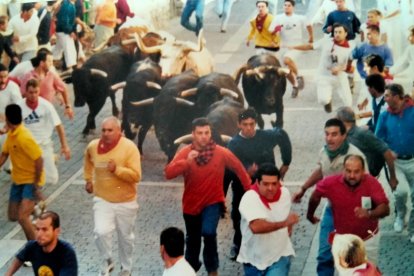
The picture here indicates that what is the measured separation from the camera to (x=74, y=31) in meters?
12.3

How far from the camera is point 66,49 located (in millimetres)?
12344

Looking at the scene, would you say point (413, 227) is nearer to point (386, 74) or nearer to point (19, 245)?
point (386, 74)

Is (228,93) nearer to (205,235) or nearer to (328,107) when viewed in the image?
(328,107)

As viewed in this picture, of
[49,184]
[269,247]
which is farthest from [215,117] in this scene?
[269,247]

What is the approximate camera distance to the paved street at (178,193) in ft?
32.9

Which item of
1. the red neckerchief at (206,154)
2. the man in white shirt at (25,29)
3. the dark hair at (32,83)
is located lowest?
the red neckerchief at (206,154)

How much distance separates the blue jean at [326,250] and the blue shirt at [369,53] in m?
2.71

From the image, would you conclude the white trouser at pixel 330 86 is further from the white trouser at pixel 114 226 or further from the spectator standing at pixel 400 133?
the white trouser at pixel 114 226

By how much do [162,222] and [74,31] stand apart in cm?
264

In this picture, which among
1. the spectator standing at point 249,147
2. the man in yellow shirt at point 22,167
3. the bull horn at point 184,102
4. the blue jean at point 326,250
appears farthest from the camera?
the bull horn at point 184,102

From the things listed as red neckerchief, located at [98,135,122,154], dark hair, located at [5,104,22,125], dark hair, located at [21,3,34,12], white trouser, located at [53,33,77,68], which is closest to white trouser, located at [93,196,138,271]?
red neckerchief, located at [98,135,122,154]

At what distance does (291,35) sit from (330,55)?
18.2 inches

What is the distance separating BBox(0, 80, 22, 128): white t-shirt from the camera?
1112 centimetres

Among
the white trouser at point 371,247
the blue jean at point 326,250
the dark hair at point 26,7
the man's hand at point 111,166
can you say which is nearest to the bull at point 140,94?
the dark hair at point 26,7
